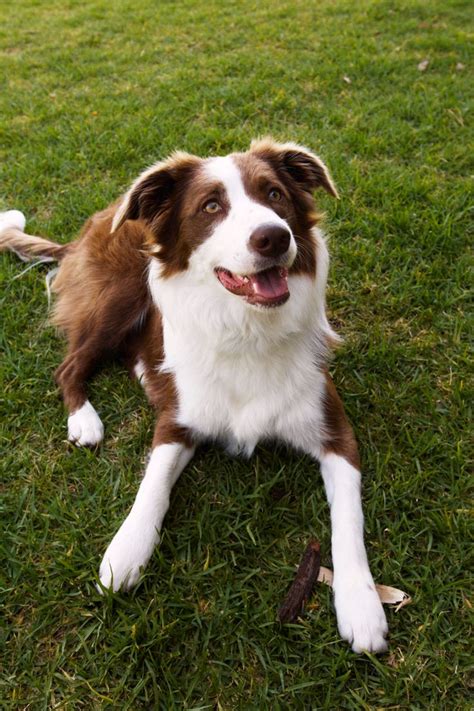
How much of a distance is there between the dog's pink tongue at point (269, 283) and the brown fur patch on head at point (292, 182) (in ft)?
0.59

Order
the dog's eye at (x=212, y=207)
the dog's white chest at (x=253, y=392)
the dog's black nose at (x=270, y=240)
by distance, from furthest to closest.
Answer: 1. the dog's white chest at (x=253, y=392)
2. the dog's eye at (x=212, y=207)
3. the dog's black nose at (x=270, y=240)

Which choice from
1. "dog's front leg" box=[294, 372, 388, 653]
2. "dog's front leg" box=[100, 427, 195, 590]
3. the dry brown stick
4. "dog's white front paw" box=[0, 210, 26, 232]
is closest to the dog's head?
"dog's front leg" box=[294, 372, 388, 653]

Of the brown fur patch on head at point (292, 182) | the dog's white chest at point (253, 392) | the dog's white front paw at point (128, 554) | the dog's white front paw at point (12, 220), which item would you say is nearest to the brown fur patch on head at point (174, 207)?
the brown fur patch on head at point (292, 182)

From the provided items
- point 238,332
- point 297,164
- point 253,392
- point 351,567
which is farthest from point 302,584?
point 297,164

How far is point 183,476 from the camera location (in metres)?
2.74

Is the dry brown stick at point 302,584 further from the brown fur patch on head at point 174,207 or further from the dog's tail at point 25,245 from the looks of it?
the dog's tail at point 25,245

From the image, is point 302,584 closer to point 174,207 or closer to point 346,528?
point 346,528

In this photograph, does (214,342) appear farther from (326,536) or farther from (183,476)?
(326,536)

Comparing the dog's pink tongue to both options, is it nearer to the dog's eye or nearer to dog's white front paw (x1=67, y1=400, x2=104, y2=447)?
the dog's eye

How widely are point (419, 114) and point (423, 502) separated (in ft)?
13.6

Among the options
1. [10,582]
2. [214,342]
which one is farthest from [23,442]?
[214,342]

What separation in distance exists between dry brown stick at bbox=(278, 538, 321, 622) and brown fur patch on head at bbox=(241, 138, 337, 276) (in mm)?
1193

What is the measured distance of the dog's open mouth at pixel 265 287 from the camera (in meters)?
2.29

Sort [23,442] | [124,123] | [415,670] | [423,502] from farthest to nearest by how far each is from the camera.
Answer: [124,123], [23,442], [423,502], [415,670]
